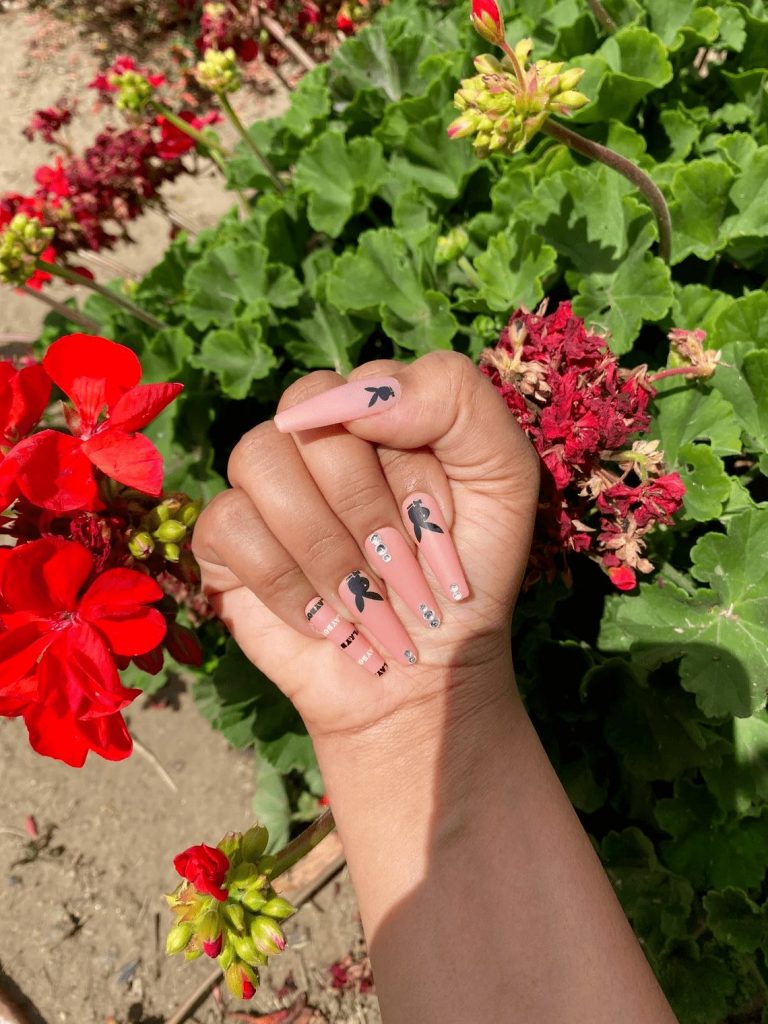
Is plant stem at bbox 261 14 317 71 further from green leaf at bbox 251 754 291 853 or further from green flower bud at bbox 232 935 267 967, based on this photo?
green flower bud at bbox 232 935 267 967

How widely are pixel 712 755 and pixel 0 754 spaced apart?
2613 mm

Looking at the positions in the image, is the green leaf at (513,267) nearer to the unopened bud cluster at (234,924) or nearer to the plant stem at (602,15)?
the plant stem at (602,15)

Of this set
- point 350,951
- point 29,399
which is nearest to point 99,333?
point 29,399

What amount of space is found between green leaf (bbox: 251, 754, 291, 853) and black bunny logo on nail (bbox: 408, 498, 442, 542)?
162 cm

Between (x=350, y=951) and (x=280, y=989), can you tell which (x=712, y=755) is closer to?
(x=350, y=951)

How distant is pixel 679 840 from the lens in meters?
1.96

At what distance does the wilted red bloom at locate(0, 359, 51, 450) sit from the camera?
3.98ft

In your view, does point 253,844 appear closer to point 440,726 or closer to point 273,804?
point 440,726

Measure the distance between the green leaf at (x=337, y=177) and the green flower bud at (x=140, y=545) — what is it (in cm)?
143

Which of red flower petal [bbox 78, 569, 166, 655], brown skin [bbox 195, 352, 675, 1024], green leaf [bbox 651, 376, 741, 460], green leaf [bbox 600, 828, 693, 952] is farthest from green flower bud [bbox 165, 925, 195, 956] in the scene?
green leaf [bbox 651, 376, 741, 460]

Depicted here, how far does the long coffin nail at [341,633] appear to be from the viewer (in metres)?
1.24

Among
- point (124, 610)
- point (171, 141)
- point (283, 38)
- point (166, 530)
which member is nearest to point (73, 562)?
point (124, 610)

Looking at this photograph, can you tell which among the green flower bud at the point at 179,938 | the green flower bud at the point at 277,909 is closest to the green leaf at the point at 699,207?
the green flower bud at the point at 277,909

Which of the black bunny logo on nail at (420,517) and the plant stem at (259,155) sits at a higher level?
the plant stem at (259,155)
